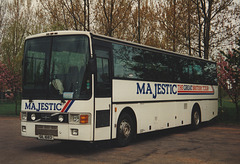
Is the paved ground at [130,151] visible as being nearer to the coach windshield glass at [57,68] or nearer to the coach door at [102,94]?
the coach door at [102,94]

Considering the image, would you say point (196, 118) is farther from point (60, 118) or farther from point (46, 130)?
point (46, 130)

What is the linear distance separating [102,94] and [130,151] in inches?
75.7

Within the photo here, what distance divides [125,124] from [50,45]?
A: 353 centimetres

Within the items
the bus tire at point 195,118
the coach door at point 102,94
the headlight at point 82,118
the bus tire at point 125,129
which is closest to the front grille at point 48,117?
the headlight at point 82,118

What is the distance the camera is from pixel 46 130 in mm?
10062

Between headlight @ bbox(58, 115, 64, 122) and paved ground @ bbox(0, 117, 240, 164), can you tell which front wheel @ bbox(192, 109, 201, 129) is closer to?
paved ground @ bbox(0, 117, 240, 164)

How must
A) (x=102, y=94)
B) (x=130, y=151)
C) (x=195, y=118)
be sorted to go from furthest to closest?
1. (x=195, y=118)
2. (x=130, y=151)
3. (x=102, y=94)

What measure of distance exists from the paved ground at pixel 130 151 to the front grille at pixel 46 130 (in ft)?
1.92

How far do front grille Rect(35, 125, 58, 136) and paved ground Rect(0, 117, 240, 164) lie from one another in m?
0.58

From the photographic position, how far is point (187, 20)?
24578mm

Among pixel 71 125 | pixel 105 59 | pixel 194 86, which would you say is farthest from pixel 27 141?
pixel 194 86

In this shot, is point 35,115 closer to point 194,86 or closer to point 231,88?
point 194,86

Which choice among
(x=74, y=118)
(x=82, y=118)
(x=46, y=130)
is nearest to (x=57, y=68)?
(x=74, y=118)

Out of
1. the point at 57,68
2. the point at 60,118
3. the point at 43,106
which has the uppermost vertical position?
the point at 57,68
